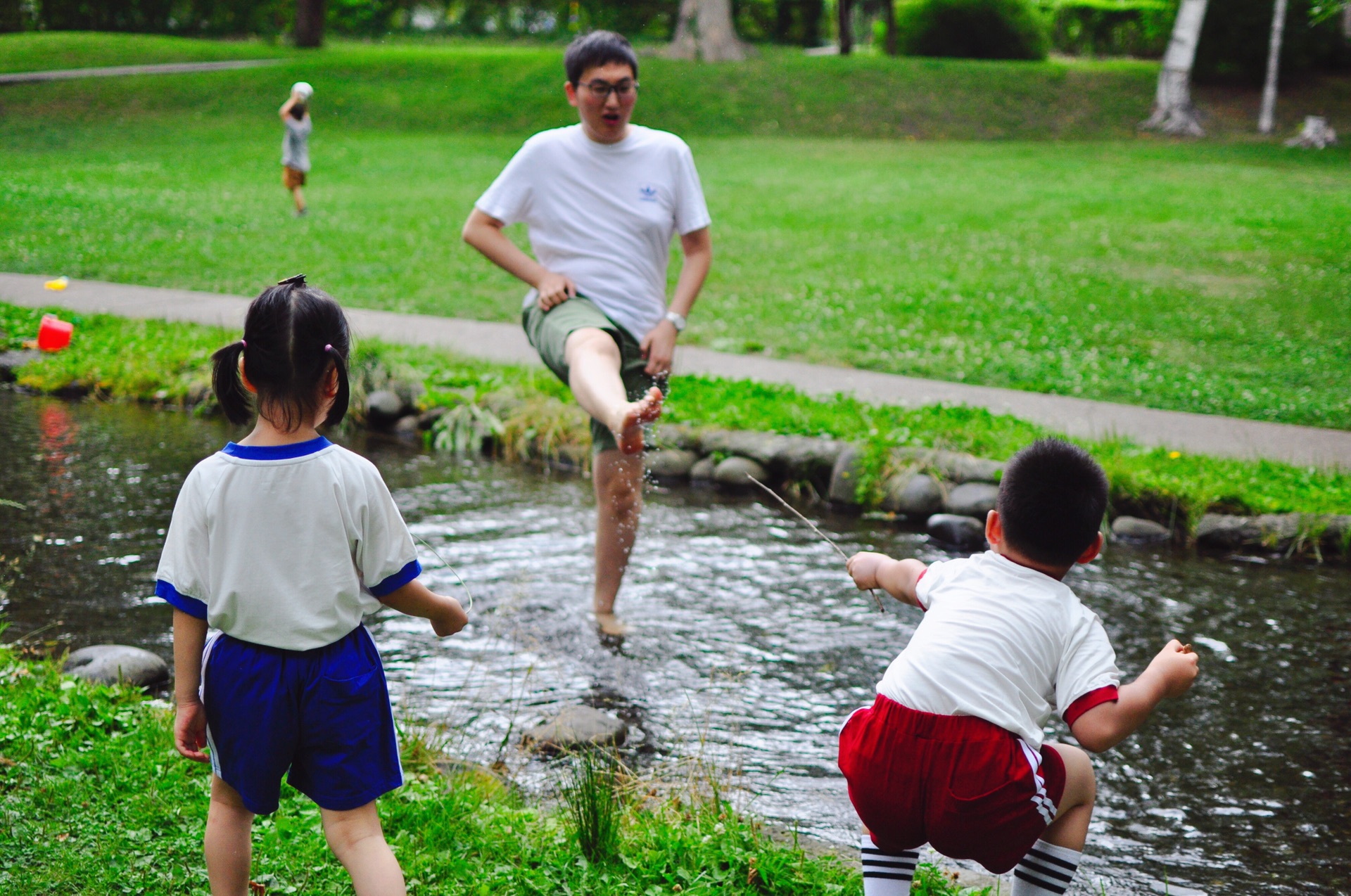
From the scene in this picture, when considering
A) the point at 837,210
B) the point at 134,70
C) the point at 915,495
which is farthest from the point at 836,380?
the point at 134,70

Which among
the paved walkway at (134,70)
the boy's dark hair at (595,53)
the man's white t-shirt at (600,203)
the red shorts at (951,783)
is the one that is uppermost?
the paved walkway at (134,70)

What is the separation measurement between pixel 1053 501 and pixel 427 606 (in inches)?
49.7

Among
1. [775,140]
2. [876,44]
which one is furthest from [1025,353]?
[876,44]

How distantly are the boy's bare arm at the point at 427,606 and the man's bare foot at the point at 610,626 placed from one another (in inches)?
90.7

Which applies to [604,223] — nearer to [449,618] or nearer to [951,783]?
[449,618]

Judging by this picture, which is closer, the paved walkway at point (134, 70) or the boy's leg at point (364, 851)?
the boy's leg at point (364, 851)

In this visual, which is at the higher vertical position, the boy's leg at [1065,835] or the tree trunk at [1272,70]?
the tree trunk at [1272,70]

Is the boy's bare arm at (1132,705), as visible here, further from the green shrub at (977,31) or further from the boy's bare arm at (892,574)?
the green shrub at (977,31)

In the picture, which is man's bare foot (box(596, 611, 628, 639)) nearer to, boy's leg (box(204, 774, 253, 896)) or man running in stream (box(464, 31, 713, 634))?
man running in stream (box(464, 31, 713, 634))

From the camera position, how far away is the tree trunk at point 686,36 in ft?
104

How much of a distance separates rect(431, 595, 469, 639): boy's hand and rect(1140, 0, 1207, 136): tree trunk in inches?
1037

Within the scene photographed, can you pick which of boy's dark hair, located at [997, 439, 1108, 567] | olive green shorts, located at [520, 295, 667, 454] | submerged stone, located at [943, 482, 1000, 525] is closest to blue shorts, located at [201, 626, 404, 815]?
boy's dark hair, located at [997, 439, 1108, 567]

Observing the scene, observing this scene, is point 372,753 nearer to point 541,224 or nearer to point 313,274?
point 541,224

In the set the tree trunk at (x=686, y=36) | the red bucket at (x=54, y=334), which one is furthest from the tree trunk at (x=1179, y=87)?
the red bucket at (x=54, y=334)
